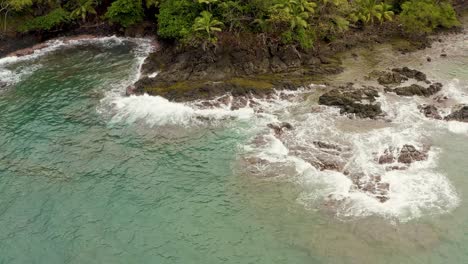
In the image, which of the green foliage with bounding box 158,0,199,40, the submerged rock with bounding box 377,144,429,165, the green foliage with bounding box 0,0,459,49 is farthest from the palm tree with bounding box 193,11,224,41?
the submerged rock with bounding box 377,144,429,165

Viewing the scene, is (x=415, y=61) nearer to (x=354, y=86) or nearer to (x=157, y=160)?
(x=354, y=86)

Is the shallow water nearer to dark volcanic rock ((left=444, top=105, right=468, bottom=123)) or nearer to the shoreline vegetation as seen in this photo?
dark volcanic rock ((left=444, top=105, right=468, bottom=123))

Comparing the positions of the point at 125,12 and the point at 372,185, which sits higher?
the point at 125,12

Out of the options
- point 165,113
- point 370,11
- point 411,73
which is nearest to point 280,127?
point 165,113

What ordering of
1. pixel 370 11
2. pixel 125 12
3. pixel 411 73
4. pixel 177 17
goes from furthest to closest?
1. pixel 125 12
2. pixel 370 11
3. pixel 177 17
4. pixel 411 73

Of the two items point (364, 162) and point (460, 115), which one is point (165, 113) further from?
point (460, 115)

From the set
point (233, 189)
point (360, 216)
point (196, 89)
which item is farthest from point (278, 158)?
point (196, 89)
